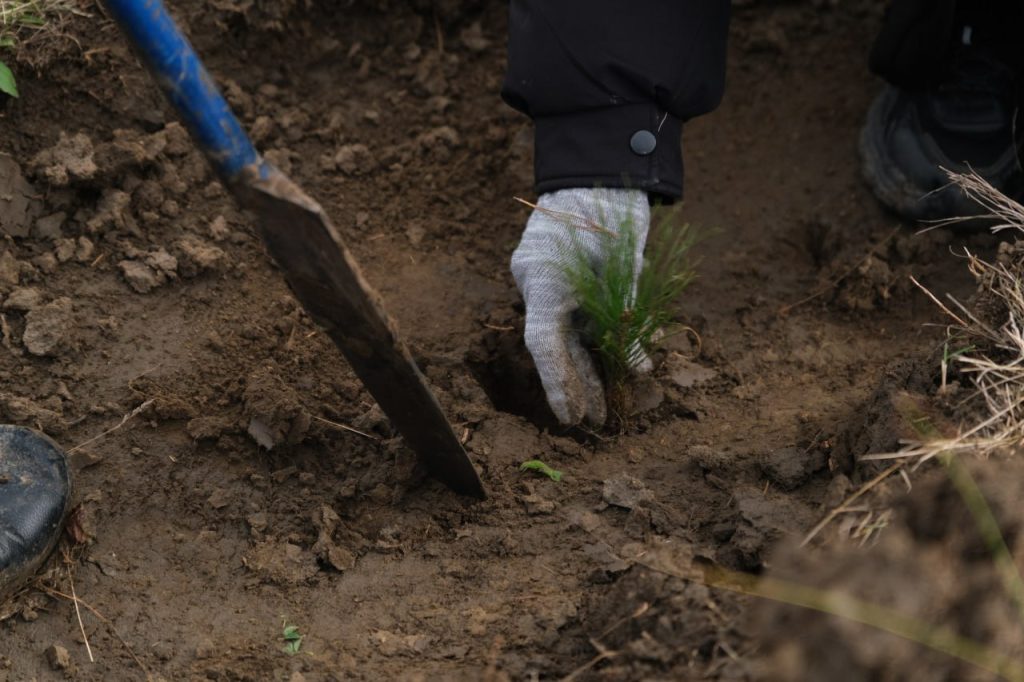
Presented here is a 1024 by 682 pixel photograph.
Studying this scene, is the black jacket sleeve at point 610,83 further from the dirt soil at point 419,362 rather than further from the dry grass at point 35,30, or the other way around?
the dry grass at point 35,30

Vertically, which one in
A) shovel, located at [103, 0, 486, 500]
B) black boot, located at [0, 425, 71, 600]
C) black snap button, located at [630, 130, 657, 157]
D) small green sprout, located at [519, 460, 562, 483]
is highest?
shovel, located at [103, 0, 486, 500]

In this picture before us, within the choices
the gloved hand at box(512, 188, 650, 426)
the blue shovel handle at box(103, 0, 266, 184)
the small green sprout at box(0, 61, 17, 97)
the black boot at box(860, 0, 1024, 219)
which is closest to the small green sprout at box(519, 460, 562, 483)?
the gloved hand at box(512, 188, 650, 426)

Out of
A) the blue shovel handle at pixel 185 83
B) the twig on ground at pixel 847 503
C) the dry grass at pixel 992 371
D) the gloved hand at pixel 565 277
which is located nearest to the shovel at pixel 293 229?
the blue shovel handle at pixel 185 83

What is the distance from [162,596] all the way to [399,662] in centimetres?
50

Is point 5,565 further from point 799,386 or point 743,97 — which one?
point 743,97

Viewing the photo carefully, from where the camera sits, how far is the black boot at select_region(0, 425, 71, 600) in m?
1.75

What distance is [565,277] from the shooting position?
2.12m

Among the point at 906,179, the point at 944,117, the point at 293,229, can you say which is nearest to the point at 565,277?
the point at 293,229

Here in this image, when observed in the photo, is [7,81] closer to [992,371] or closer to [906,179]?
[992,371]

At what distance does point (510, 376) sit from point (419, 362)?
0.24 metres

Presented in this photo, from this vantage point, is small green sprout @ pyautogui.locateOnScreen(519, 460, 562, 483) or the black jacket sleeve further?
the black jacket sleeve

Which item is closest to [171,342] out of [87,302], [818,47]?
[87,302]

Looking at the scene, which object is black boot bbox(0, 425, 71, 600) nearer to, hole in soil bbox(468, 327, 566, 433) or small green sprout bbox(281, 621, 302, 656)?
small green sprout bbox(281, 621, 302, 656)

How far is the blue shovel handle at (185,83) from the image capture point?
4.71 ft
